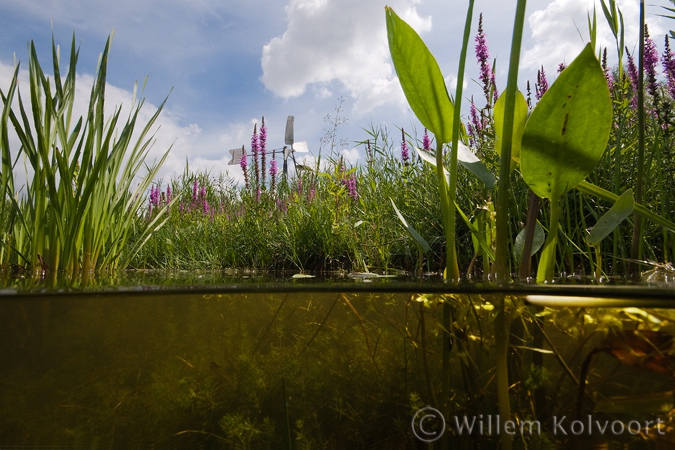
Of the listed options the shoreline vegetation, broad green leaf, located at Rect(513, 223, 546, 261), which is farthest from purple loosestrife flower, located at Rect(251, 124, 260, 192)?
broad green leaf, located at Rect(513, 223, 546, 261)

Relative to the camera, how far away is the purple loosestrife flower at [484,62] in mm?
2483

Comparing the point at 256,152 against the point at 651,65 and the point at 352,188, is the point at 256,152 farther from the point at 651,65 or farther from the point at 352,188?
the point at 651,65

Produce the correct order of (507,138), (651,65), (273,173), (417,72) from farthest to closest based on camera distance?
(273,173), (651,65), (417,72), (507,138)

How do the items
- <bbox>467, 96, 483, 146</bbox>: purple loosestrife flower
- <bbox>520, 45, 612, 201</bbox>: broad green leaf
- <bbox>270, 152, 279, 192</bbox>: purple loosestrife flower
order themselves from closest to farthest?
<bbox>520, 45, 612, 201</bbox>: broad green leaf < <bbox>467, 96, 483, 146</bbox>: purple loosestrife flower < <bbox>270, 152, 279, 192</bbox>: purple loosestrife flower

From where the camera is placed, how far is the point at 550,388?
0.94 meters

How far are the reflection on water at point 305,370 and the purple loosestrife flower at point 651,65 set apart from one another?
180 cm

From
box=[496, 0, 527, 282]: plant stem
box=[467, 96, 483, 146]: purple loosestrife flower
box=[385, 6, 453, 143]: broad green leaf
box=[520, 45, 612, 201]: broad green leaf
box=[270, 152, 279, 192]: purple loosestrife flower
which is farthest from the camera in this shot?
box=[270, 152, 279, 192]: purple loosestrife flower

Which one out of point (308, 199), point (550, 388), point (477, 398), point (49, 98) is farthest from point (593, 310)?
point (308, 199)

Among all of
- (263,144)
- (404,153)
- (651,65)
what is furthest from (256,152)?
(651,65)

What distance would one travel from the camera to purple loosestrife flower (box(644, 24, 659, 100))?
2201mm

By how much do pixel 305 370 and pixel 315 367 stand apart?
28mm

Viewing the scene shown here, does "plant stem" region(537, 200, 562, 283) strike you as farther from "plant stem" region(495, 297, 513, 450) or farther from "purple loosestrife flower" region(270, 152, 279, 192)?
"purple loosestrife flower" region(270, 152, 279, 192)

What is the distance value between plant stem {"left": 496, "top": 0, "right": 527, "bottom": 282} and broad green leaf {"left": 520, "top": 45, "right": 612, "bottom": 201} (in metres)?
0.06

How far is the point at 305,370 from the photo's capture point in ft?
3.60
